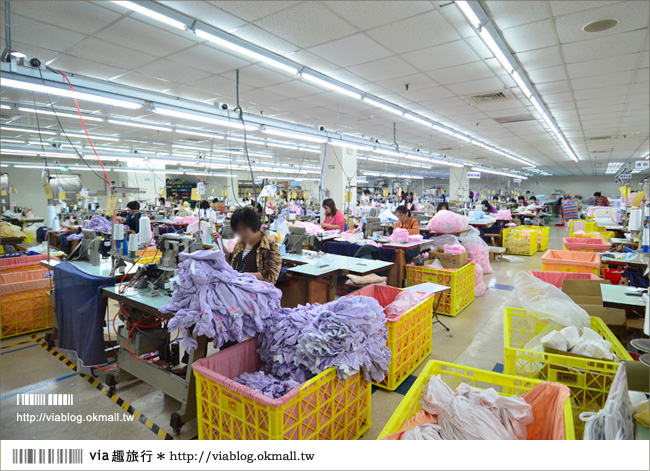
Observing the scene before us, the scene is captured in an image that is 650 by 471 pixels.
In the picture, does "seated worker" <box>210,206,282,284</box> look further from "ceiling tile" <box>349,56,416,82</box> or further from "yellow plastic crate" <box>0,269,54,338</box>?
"ceiling tile" <box>349,56,416,82</box>

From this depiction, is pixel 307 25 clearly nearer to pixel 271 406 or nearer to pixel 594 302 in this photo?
pixel 271 406

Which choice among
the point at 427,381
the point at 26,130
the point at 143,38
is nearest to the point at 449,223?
the point at 427,381

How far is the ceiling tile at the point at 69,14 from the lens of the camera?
300 centimetres

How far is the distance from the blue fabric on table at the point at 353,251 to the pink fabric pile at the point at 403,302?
173cm

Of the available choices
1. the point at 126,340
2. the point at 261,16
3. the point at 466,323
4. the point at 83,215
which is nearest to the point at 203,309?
the point at 126,340

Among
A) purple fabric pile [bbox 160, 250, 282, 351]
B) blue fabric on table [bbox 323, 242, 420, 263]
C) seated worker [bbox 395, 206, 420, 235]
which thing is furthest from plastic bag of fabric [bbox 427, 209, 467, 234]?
purple fabric pile [bbox 160, 250, 282, 351]

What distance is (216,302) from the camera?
1772 mm

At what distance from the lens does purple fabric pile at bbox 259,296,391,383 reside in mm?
1738

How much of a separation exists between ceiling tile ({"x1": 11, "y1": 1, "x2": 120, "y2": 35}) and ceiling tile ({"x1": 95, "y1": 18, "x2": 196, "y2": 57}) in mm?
110

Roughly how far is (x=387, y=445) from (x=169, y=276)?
1.97 metres

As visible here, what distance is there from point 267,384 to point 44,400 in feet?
5.55

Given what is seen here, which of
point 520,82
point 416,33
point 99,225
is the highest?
point 416,33

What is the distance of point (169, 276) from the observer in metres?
2.52

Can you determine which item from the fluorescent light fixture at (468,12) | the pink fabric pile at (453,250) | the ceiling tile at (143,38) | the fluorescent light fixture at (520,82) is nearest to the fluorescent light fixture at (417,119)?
the fluorescent light fixture at (520,82)
